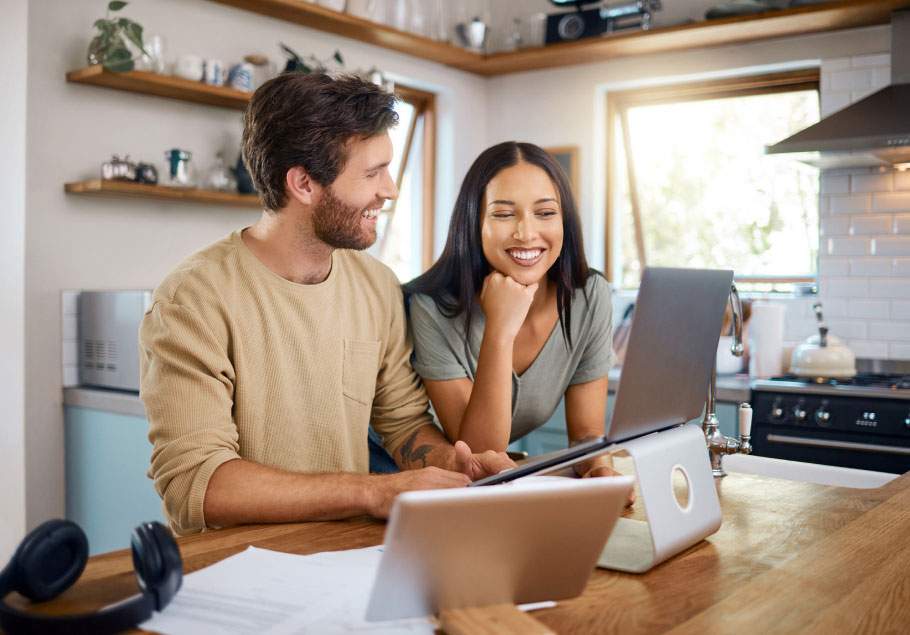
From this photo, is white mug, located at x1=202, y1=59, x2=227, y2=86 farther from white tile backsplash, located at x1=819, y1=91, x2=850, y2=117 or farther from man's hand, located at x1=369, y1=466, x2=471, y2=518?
white tile backsplash, located at x1=819, y1=91, x2=850, y2=117

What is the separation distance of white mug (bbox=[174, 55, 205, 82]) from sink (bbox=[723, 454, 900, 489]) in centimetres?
244

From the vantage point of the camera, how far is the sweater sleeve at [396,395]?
1.98 metres

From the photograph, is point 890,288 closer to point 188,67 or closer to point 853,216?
point 853,216

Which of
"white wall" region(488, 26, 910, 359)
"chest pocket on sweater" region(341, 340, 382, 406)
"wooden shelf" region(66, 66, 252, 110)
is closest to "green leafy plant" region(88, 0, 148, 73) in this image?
"wooden shelf" region(66, 66, 252, 110)

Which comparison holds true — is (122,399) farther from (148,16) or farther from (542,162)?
(542,162)

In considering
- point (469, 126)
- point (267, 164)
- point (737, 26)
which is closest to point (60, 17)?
point (267, 164)

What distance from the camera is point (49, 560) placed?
1.02 meters

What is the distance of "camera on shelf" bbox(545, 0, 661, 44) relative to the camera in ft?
14.1

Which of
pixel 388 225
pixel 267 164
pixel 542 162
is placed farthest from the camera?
pixel 388 225

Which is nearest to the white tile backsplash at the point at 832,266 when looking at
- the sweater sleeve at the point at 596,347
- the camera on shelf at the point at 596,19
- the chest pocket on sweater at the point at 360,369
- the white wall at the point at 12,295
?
the camera on shelf at the point at 596,19

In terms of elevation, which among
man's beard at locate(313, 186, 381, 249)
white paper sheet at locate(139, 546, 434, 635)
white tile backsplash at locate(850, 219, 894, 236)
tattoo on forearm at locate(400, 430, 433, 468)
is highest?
white tile backsplash at locate(850, 219, 894, 236)

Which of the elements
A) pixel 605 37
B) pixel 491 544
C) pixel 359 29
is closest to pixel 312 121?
pixel 491 544

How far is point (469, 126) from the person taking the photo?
16.6 feet

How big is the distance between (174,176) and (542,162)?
190 cm
